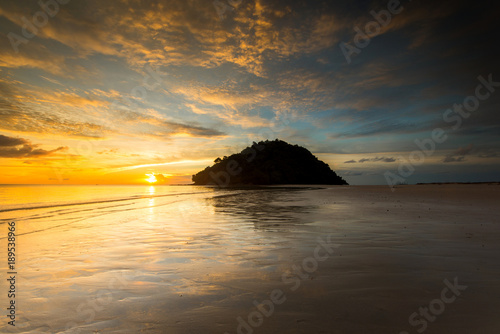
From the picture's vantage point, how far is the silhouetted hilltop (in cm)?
14450

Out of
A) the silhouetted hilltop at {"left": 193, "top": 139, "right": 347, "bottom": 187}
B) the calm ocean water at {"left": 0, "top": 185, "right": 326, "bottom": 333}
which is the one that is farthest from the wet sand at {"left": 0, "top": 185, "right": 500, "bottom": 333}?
the silhouetted hilltop at {"left": 193, "top": 139, "right": 347, "bottom": 187}

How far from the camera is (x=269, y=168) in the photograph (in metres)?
147

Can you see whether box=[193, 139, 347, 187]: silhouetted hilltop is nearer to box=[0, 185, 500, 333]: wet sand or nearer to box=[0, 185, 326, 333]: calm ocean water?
box=[0, 185, 326, 333]: calm ocean water

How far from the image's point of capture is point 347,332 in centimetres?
331

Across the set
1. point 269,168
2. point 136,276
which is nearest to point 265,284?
point 136,276

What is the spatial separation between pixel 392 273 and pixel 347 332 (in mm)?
2863

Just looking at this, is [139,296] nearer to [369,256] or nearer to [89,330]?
[89,330]

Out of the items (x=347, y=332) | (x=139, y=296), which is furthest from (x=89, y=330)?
(x=347, y=332)

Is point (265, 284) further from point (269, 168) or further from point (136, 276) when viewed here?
point (269, 168)

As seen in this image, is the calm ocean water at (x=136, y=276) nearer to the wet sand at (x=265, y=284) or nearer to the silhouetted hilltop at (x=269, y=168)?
the wet sand at (x=265, y=284)

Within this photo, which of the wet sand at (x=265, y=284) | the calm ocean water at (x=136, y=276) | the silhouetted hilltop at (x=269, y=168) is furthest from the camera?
the silhouetted hilltop at (x=269, y=168)

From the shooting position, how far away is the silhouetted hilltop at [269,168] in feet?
474

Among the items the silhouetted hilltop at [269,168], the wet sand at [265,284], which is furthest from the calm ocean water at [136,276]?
the silhouetted hilltop at [269,168]

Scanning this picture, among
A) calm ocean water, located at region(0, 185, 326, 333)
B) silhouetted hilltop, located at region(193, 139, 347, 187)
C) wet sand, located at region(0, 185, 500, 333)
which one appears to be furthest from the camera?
silhouetted hilltop, located at region(193, 139, 347, 187)
